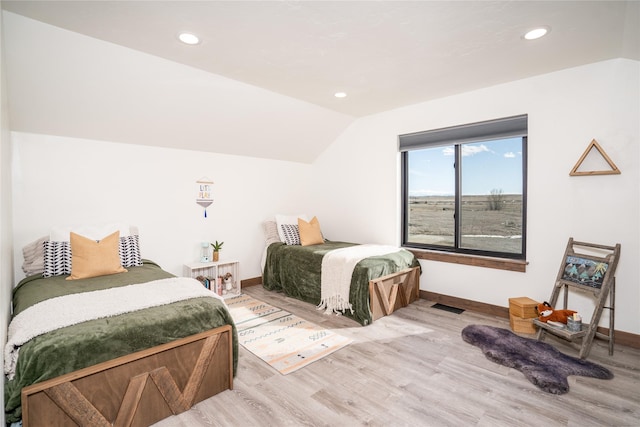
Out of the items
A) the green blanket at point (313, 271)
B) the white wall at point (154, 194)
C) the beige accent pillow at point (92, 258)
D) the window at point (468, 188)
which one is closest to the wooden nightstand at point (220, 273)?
the white wall at point (154, 194)

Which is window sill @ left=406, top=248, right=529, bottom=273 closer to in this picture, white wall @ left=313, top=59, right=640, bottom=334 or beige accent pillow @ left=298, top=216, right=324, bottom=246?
white wall @ left=313, top=59, right=640, bottom=334

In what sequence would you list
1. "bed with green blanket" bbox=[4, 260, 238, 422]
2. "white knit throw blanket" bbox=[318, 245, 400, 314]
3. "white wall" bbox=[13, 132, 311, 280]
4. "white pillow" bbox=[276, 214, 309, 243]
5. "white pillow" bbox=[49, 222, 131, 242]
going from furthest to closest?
1. "white pillow" bbox=[276, 214, 309, 243]
2. "white knit throw blanket" bbox=[318, 245, 400, 314]
3. "white wall" bbox=[13, 132, 311, 280]
4. "white pillow" bbox=[49, 222, 131, 242]
5. "bed with green blanket" bbox=[4, 260, 238, 422]

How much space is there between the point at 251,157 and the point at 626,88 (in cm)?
412

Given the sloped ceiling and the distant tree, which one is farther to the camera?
the distant tree

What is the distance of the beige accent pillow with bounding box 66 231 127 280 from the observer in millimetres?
2732

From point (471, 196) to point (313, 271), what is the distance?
6.80 ft

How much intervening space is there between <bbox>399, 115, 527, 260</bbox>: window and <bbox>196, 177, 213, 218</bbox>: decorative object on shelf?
2589 mm

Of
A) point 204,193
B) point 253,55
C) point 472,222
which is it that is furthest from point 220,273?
point 472,222

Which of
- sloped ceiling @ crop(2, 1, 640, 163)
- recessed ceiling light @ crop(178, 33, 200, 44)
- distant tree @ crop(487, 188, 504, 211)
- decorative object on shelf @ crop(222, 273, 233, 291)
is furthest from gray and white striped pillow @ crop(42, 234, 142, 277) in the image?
distant tree @ crop(487, 188, 504, 211)

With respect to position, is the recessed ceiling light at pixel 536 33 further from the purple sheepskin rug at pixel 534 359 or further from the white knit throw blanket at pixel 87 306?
the white knit throw blanket at pixel 87 306

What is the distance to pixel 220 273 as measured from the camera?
4.26 metres

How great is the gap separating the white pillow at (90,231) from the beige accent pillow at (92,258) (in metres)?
0.22

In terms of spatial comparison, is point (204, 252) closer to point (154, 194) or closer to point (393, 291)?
point (154, 194)

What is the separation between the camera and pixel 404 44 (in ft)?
8.05
